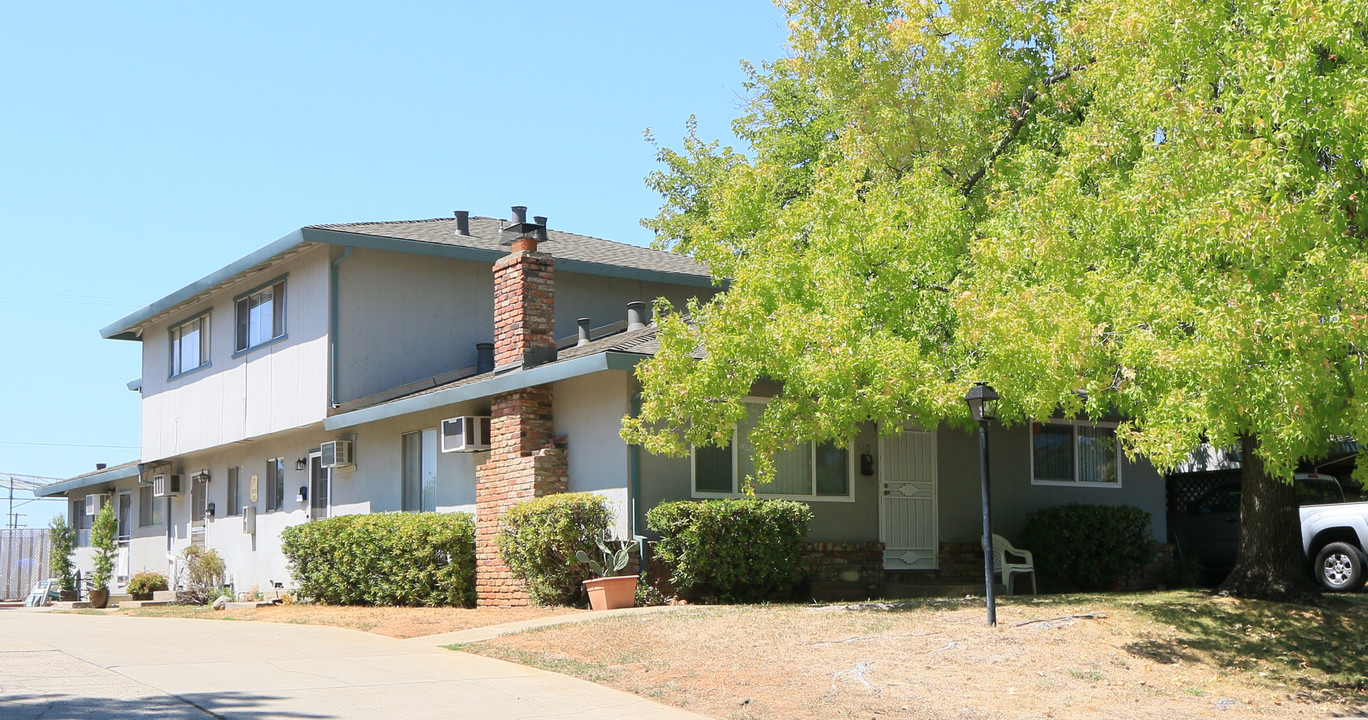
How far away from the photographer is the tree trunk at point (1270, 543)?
13.9 meters

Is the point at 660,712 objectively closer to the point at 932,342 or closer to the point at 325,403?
the point at 932,342

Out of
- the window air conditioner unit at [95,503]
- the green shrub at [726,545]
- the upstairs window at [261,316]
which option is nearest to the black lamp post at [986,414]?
the green shrub at [726,545]

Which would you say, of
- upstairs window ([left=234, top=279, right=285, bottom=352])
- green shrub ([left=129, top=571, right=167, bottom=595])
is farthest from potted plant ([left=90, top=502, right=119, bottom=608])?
upstairs window ([left=234, top=279, right=285, bottom=352])

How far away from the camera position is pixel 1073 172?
11602 mm

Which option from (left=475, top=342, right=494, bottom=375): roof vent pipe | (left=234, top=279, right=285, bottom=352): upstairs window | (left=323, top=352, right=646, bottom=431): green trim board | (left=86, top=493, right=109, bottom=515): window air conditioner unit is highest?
(left=234, top=279, right=285, bottom=352): upstairs window

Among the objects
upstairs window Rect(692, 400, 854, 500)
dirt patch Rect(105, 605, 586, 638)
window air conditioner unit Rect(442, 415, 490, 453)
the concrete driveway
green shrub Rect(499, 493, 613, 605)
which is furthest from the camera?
window air conditioner unit Rect(442, 415, 490, 453)

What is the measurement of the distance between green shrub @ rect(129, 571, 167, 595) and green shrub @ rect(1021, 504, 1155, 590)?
625 inches

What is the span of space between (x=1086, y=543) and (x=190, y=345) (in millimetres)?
16576

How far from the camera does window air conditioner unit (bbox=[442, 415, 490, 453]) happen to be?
16594 mm

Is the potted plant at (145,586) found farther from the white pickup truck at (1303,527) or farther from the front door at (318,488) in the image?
the white pickup truck at (1303,527)

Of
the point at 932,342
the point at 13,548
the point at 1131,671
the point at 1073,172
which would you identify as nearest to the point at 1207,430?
the point at 1131,671

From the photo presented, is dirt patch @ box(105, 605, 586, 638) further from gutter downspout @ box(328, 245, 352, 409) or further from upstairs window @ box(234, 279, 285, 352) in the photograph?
upstairs window @ box(234, 279, 285, 352)

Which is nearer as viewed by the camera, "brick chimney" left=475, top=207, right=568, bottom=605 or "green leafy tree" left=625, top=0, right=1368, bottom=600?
"green leafy tree" left=625, top=0, right=1368, bottom=600

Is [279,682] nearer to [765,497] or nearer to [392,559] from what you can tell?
[765,497]
